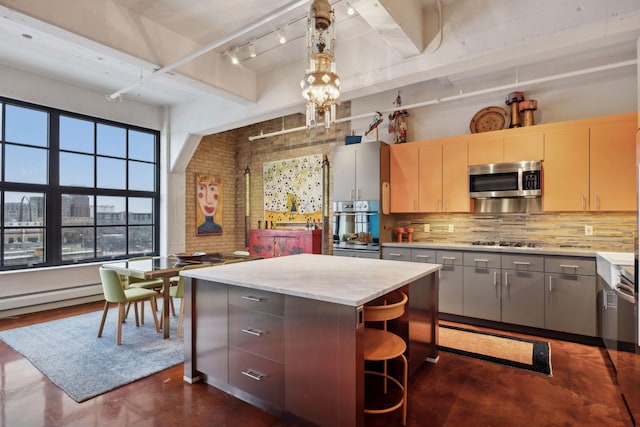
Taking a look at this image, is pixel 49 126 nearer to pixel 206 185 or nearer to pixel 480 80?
pixel 206 185

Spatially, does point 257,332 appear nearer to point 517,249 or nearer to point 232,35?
point 232,35

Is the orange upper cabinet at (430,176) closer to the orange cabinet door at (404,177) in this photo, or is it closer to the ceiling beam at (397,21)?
the orange cabinet door at (404,177)

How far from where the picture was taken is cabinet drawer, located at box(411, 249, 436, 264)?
4.43 metres

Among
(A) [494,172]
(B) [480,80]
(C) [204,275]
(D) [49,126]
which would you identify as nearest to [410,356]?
(C) [204,275]

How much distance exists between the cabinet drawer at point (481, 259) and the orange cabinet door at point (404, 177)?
0.99m

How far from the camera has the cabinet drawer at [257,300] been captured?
2182 millimetres

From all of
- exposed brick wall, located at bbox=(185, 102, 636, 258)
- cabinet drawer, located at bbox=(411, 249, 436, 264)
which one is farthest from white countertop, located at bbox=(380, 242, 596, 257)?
exposed brick wall, located at bbox=(185, 102, 636, 258)

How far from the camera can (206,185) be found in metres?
7.17

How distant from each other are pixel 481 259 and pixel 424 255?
Answer: 2.22 feet

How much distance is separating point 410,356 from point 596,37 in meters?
3.01

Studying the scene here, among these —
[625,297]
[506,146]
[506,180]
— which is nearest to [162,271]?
[625,297]

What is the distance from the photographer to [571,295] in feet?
11.8

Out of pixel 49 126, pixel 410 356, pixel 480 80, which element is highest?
pixel 480 80

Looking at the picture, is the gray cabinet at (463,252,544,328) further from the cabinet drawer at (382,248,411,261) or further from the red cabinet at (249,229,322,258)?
the red cabinet at (249,229,322,258)
